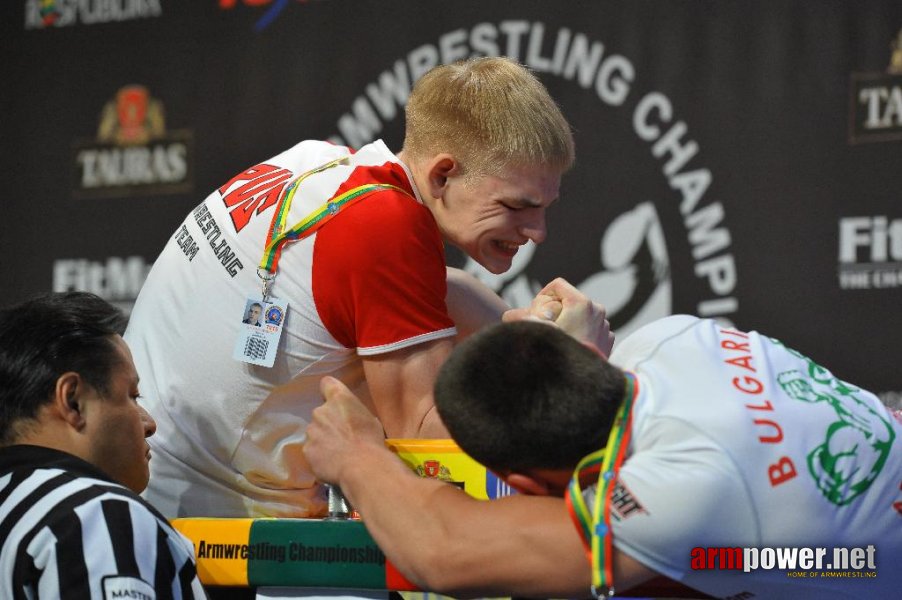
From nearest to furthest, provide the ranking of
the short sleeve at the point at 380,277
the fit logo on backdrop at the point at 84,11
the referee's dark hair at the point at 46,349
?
the referee's dark hair at the point at 46,349 → the short sleeve at the point at 380,277 → the fit logo on backdrop at the point at 84,11

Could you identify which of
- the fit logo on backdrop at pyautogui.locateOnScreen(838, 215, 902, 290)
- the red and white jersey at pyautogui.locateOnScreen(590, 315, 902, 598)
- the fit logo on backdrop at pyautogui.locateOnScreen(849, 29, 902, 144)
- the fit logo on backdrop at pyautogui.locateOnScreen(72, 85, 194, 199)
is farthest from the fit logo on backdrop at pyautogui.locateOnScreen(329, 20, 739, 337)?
the red and white jersey at pyautogui.locateOnScreen(590, 315, 902, 598)

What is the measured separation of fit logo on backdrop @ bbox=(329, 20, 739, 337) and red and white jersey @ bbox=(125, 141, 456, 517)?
172 centimetres

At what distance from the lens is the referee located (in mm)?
1388

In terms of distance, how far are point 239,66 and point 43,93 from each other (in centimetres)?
88

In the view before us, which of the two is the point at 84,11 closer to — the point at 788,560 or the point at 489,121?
the point at 489,121

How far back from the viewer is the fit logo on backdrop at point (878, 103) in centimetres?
327

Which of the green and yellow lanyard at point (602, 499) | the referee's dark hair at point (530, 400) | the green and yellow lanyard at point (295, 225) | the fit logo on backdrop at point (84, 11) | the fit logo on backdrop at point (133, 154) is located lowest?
the green and yellow lanyard at point (602, 499)

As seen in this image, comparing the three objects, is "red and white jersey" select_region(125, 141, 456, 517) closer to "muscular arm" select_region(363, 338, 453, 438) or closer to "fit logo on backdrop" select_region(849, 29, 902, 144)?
"muscular arm" select_region(363, 338, 453, 438)

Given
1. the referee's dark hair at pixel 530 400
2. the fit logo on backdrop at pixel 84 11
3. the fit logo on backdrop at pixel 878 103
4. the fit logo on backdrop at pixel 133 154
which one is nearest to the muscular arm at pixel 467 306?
the referee's dark hair at pixel 530 400

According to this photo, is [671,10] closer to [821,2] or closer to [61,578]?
[821,2]

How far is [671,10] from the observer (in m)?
3.57

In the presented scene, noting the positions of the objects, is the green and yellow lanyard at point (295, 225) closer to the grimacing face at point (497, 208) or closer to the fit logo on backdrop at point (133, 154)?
the grimacing face at point (497, 208)

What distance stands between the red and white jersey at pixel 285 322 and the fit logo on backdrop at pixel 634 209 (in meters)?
1.72

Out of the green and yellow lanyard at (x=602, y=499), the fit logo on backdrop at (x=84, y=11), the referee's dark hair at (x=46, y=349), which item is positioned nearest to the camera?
the green and yellow lanyard at (x=602, y=499)
